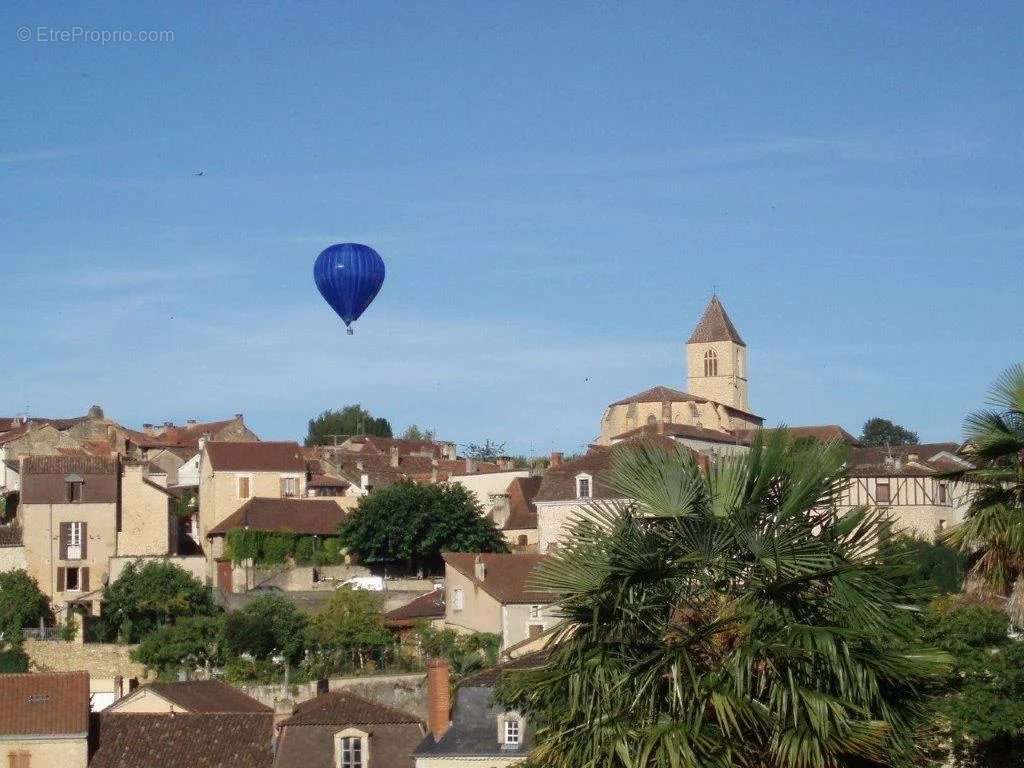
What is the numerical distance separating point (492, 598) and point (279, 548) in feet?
41.9

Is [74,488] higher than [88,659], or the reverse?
[74,488]

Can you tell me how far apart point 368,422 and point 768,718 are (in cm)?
11093

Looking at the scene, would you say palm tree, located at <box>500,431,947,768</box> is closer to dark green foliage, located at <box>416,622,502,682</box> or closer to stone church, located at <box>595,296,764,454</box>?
dark green foliage, located at <box>416,622,502,682</box>

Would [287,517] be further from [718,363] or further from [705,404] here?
[718,363]

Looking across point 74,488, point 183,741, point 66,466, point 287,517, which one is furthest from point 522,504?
point 183,741

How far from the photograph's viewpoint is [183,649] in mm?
50281

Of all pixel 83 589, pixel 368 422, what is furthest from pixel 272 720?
pixel 368 422

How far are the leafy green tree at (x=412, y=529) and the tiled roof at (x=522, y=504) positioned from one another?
218 inches

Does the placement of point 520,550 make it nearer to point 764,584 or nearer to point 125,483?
point 125,483

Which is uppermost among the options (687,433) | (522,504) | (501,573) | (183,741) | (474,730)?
(687,433)

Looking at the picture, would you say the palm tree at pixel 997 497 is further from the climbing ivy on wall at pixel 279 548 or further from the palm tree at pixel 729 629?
the climbing ivy on wall at pixel 279 548

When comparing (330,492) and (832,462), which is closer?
(832,462)

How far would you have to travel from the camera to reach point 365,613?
5059 centimetres

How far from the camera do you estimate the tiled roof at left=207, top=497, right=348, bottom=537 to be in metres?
60.2
